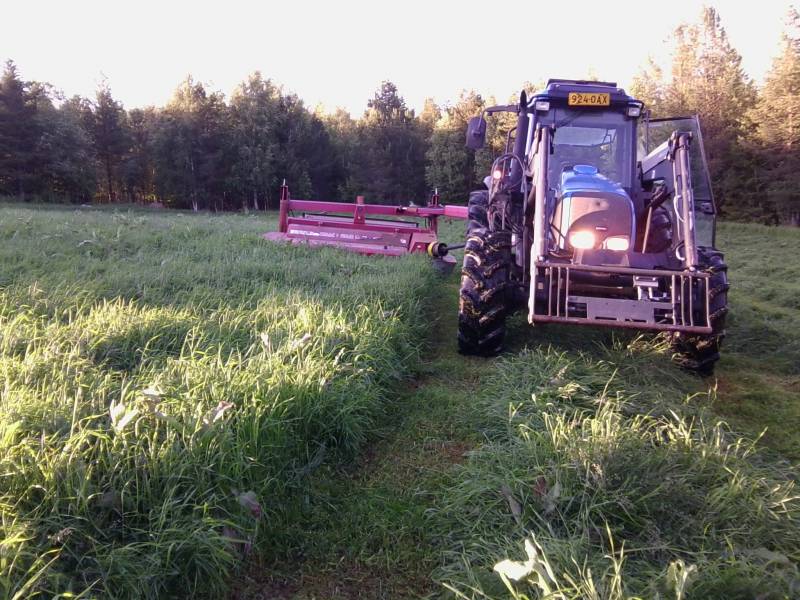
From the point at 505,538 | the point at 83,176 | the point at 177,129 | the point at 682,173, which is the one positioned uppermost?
the point at 177,129

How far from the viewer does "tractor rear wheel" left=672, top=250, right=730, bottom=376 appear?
4.46 m

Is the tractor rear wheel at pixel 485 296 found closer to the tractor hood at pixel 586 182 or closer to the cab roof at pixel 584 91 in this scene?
the tractor hood at pixel 586 182

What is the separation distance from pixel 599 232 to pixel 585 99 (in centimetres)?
154

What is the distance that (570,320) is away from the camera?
156 inches

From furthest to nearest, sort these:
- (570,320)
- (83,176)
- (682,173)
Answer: (83,176) < (682,173) < (570,320)

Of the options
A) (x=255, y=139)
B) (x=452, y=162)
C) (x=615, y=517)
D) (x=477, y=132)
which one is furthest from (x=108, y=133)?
(x=615, y=517)

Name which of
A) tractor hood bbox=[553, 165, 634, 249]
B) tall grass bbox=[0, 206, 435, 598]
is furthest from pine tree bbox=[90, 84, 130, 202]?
tractor hood bbox=[553, 165, 634, 249]

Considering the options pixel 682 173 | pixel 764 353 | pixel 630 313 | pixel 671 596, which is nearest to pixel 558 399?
pixel 630 313

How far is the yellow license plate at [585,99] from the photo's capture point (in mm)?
5108

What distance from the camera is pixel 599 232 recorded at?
A: 4.47 meters

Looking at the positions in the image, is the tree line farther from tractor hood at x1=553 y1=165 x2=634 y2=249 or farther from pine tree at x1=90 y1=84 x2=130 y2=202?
tractor hood at x1=553 y1=165 x2=634 y2=249

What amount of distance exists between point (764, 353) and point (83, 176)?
33806 millimetres

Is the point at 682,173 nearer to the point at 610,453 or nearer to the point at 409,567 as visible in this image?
the point at 610,453

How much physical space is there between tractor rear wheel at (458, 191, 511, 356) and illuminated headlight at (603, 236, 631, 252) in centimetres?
86
